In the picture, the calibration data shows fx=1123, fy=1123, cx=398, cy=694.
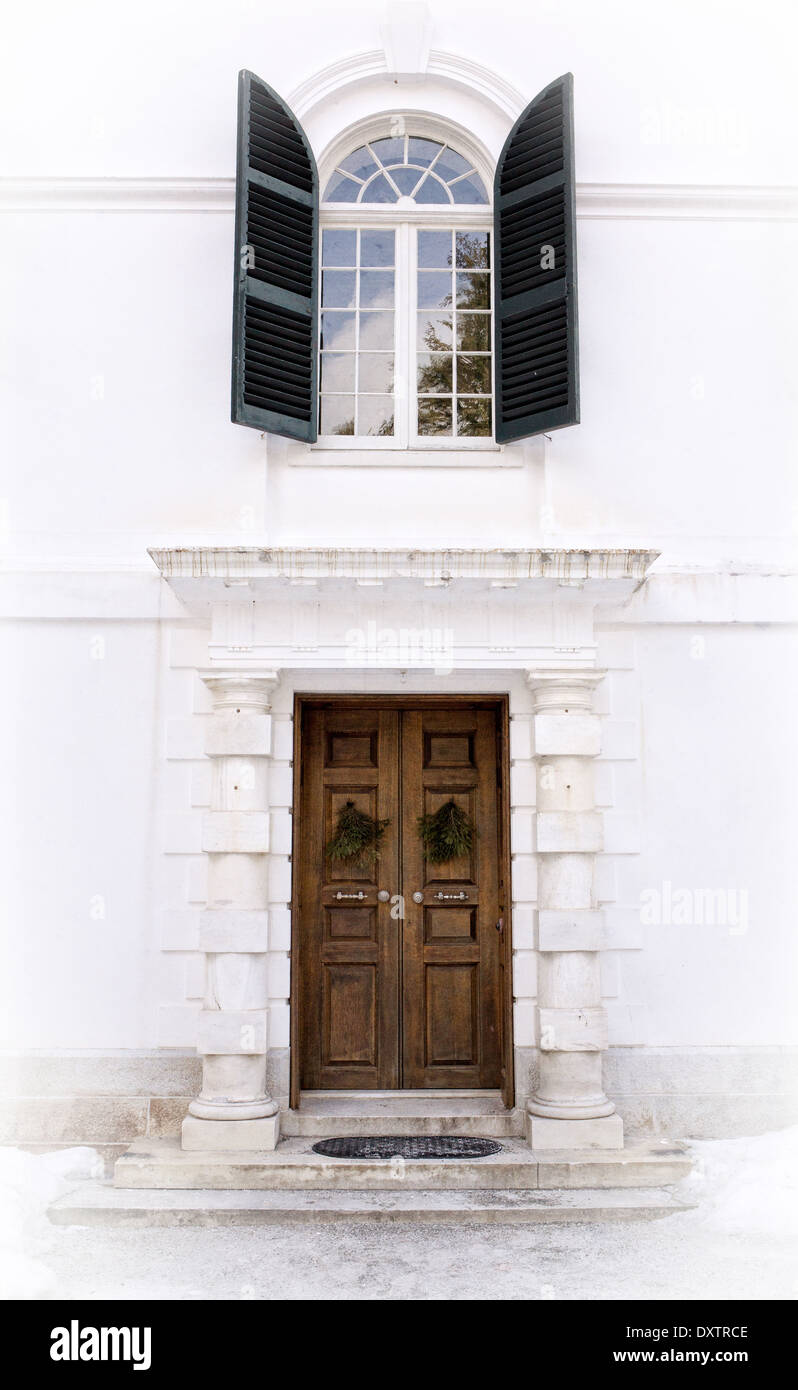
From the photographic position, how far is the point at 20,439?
7.98m

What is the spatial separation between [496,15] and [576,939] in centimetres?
665

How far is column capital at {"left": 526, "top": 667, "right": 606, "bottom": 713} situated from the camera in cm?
745

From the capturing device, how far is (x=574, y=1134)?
7051 mm

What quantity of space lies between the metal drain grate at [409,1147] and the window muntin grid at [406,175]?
21.6ft

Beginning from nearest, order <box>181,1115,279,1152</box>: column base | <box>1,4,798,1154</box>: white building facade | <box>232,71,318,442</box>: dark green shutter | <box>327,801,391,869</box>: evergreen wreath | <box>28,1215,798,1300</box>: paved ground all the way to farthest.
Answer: <box>28,1215,798,1300</box>: paved ground
<box>181,1115,279,1152</box>: column base
<box>1,4,798,1154</box>: white building facade
<box>232,71,318,442</box>: dark green shutter
<box>327,801,391,869</box>: evergreen wreath

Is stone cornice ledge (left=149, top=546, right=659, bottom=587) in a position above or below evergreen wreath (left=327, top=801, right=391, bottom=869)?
above

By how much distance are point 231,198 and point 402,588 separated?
3.23 metres

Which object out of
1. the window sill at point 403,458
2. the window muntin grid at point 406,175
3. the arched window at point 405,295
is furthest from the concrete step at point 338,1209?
the window muntin grid at point 406,175

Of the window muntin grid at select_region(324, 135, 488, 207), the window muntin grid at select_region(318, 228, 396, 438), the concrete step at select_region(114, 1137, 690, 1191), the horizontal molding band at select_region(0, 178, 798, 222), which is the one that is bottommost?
the concrete step at select_region(114, 1137, 690, 1191)

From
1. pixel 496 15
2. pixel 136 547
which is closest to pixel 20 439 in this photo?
pixel 136 547

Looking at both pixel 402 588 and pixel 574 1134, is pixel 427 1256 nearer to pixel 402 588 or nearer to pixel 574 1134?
pixel 574 1134

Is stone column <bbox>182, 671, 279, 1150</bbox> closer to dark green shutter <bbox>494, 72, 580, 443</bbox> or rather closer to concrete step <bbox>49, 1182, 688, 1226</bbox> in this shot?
concrete step <bbox>49, 1182, 688, 1226</bbox>

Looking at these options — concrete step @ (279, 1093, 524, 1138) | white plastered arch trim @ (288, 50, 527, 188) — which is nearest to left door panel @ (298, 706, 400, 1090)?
concrete step @ (279, 1093, 524, 1138)

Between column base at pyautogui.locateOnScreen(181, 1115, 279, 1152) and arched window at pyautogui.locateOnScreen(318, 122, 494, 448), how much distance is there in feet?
15.5
